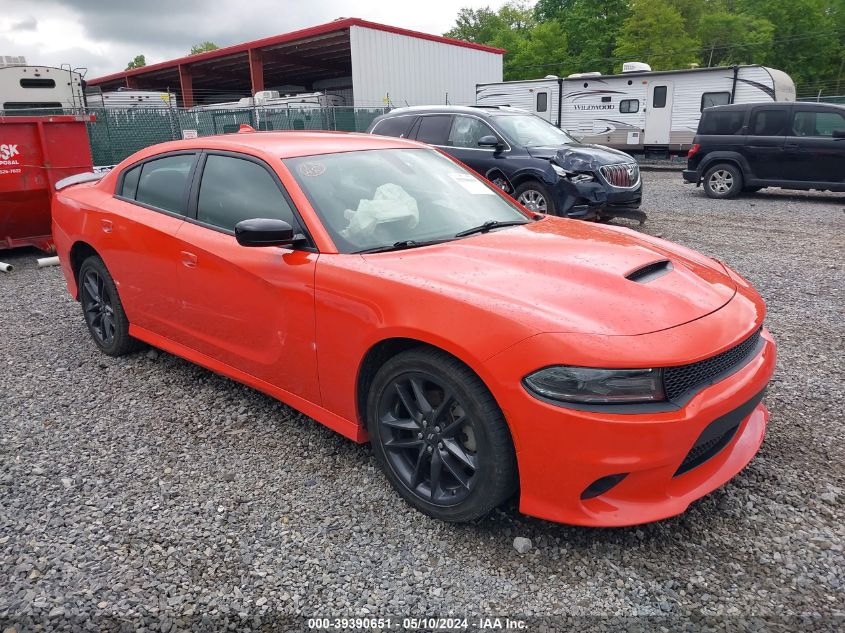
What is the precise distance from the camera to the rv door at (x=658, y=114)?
19781mm

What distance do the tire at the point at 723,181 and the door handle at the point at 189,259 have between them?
1209cm

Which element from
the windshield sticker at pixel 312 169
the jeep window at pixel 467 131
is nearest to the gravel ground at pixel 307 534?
the windshield sticker at pixel 312 169

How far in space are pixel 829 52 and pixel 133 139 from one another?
181 feet

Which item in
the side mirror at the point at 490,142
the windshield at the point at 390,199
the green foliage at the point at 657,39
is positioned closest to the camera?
the windshield at the point at 390,199

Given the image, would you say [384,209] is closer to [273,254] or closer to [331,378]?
[273,254]

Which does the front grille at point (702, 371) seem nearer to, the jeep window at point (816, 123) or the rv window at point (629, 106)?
the jeep window at point (816, 123)

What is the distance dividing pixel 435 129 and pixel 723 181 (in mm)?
6533

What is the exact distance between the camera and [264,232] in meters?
2.90

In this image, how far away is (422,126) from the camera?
34.1ft

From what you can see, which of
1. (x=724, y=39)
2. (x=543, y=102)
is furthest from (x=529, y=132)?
(x=724, y=39)

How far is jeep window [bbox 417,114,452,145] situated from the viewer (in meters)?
10.1

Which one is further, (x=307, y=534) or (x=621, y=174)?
(x=621, y=174)

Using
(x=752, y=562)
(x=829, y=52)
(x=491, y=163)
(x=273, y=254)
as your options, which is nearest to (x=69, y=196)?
(x=273, y=254)

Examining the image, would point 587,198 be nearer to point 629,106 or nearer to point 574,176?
point 574,176
